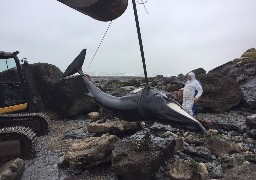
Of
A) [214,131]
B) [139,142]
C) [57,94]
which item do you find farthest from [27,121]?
[214,131]

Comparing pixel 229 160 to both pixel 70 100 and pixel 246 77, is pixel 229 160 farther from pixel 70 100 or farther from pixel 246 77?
pixel 246 77

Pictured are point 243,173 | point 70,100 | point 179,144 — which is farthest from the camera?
point 70,100

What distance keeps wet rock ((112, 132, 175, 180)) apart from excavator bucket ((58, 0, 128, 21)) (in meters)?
2.75

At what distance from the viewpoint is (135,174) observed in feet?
19.5

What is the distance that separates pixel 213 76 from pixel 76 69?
7.53 metres

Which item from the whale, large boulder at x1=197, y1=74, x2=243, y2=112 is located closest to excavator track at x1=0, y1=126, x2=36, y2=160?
the whale

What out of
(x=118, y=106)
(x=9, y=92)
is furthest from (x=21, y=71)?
(x=118, y=106)

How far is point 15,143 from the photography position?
816cm

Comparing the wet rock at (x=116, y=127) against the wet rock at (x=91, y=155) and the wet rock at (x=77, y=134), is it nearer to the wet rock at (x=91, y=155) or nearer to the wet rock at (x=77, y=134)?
the wet rock at (x=77, y=134)

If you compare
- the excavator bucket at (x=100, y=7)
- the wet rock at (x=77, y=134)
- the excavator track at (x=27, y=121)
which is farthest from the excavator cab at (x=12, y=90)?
the excavator bucket at (x=100, y=7)

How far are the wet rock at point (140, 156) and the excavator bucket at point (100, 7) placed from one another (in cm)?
275

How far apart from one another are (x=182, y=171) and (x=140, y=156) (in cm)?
86

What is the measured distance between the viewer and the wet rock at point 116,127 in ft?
29.0

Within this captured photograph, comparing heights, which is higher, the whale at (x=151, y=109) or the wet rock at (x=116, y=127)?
the whale at (x=151, y=109)
